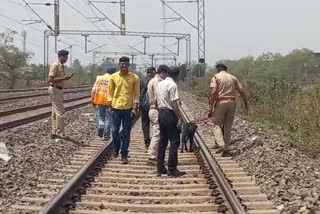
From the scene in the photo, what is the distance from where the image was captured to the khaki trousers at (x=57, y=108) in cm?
1270

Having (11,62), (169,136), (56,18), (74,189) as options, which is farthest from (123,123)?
(11,62)

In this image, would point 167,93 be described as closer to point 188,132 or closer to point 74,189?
point 74,189

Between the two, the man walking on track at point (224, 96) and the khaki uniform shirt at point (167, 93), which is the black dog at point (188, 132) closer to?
the man walking on track at point (224, 96)

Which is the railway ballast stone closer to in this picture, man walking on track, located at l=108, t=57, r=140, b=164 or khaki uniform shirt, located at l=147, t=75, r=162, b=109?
khaki uniform shirt, located at l=147, t=75, r=162, b=109

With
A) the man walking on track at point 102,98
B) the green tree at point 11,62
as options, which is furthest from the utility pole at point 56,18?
the green tree at point 11,62

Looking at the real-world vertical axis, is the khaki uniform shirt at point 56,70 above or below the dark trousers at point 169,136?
above

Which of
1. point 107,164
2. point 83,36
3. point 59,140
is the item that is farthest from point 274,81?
point 83,36

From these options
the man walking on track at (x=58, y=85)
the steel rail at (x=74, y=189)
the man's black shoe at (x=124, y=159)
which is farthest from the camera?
the man walking on track at (x=58, y=85)

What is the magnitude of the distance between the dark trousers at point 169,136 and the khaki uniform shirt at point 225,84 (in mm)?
1968

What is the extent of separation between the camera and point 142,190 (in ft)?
27.9

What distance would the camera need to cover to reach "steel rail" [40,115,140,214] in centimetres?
696

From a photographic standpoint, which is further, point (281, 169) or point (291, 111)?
point (291, 111)

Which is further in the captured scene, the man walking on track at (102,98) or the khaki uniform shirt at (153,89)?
the man walking on track at (102,98)

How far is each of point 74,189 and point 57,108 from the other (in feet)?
16.3
